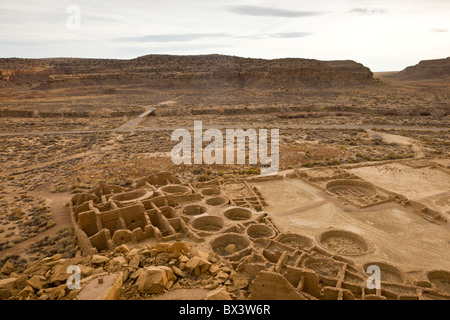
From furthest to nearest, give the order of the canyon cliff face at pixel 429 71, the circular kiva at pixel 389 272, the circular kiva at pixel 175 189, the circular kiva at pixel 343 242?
the canyon cliff face at pixel 429 71
the circular kiva at pixel 175 189
the circular kiva at pixel 343 242
the circular kiva at pixel 389 272

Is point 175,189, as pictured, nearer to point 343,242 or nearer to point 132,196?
point 132,196

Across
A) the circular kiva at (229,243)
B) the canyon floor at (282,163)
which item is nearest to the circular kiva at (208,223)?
the circular kiva at (229,243)

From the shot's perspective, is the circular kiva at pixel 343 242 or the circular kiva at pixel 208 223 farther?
the circular kiva at pixel 208 223

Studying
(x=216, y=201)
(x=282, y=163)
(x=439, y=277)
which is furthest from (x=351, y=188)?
(x=216, y=201)

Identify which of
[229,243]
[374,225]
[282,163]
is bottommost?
[229,243]

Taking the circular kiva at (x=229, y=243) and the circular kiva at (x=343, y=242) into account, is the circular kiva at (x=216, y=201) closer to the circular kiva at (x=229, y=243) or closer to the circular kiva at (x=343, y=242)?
the circular kiva at (x=229, y=243)

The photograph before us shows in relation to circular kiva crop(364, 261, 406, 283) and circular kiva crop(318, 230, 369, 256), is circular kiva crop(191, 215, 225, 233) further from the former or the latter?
circular kiva crop(364, 261, 406, 283)

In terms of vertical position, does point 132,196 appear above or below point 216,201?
above
